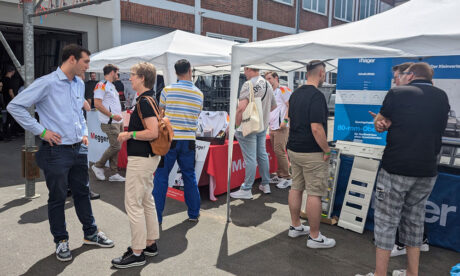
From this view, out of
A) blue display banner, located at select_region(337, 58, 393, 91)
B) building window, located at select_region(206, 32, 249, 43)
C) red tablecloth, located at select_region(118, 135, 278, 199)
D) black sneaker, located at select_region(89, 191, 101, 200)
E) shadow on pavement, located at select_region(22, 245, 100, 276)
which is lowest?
shadow on pavement, located at select_region(22, 245, 100, 276)

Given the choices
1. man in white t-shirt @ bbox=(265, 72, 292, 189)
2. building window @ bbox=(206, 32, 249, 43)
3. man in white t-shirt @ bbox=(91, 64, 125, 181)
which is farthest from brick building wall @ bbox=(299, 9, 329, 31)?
man in white t-shirt @ bbox=(91, 64, 125, 181)

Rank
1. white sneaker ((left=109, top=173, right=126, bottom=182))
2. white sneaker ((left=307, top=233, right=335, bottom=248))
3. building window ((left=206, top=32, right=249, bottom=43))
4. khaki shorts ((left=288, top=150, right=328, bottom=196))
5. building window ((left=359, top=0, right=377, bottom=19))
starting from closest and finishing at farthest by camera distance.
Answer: khaki shorts ((left=288, top=150, right=328, bottom=196))
white sneaker ((left=307, top=233, right=335, bottom=248))
white sneaker ((left=109, top=173, right=126, bottom=182))
building window ((left=206, top=32, right=249, bottom=43))
building window ((left=359, top=0, right=377, bottom=19))

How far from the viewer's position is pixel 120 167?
6586mm

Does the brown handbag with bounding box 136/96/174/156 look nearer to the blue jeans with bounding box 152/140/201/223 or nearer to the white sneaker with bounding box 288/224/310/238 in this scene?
the blue jeans with bounding box 152/140/201/223

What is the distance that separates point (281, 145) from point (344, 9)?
17.4m

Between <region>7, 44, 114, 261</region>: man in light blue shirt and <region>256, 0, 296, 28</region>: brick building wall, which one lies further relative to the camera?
<region>256, 0, 296, 28</region>: brick building wall

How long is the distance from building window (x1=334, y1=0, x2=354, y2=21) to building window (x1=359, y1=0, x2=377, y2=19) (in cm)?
120

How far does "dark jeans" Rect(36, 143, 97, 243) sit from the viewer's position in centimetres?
306

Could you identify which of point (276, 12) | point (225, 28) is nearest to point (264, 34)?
point (276, 12)

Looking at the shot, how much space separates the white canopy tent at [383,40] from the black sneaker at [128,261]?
1.38m

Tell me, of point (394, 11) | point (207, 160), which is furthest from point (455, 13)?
point (207, 160)

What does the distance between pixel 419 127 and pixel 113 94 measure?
14.1 feet

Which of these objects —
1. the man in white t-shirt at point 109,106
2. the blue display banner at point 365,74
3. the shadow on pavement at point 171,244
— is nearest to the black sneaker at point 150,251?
the shadow on pavement at point 171,244

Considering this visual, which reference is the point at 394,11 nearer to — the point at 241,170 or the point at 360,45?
Answer: the point at 360,45
